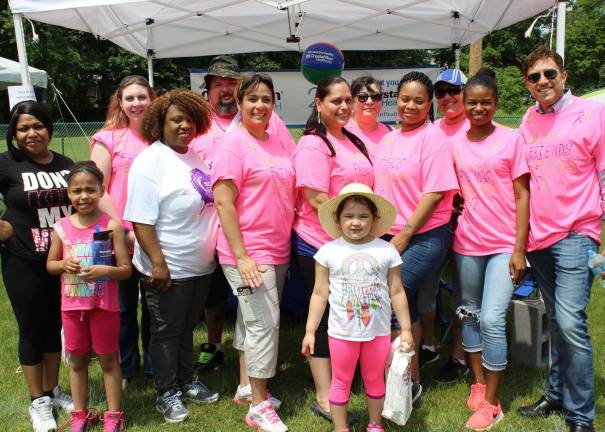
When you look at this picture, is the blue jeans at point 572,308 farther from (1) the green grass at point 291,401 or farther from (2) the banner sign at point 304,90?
(2) the banner sign at point 304,90

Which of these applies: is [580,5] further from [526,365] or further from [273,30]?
[526,365]

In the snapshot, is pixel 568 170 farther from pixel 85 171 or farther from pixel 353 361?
pixel 85 171

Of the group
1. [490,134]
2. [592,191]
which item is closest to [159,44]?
[490,134]

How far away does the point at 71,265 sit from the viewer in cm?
284

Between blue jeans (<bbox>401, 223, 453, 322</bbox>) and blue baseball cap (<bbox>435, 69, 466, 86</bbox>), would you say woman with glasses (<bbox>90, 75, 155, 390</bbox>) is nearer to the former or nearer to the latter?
blue jeans (<bbox>401, 223, 453, 322</bbox>)

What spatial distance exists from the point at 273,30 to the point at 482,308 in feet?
18.3


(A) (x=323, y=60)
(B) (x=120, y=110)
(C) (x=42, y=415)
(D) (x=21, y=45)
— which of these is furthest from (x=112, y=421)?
(A) (x=323, y=60)

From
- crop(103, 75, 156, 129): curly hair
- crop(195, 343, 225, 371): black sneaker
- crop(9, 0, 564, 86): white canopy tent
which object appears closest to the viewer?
crop(103, 75, 156, 129): curly hair

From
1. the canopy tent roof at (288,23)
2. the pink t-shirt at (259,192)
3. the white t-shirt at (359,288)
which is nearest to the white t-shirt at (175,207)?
the pink t-shirt at (259,192)

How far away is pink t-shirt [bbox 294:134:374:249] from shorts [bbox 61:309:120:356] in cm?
115

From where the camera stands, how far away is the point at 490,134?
10.2ft

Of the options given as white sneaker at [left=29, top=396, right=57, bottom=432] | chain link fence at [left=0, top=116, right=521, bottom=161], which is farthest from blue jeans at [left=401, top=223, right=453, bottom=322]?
chain link fence at [left=0, top=116, right=521, bottom=161]

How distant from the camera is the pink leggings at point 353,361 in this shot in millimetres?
2834

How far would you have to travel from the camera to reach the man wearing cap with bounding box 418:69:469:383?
12.1 ft
